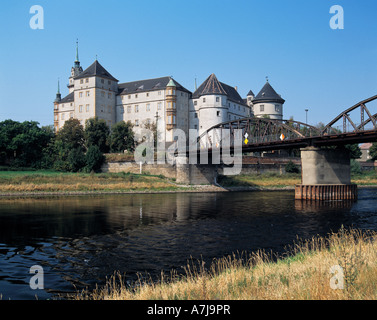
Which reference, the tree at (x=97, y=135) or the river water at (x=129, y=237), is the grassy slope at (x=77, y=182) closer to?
the river water at (x=129, y=237)

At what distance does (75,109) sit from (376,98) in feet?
273

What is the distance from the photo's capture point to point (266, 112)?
115625 mm

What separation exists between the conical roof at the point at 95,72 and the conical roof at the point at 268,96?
4604 centimetres

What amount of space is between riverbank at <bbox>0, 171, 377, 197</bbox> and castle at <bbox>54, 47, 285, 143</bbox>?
31.2 m

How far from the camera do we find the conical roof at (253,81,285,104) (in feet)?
380

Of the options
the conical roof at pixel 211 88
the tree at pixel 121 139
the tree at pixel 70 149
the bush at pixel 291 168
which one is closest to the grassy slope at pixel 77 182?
the tree at pixel 70 149

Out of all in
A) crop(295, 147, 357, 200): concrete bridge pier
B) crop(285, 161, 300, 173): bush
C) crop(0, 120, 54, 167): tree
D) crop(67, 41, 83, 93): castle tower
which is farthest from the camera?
crop(67, 41, 83, 93): castle tower

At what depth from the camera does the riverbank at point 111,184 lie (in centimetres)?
5816

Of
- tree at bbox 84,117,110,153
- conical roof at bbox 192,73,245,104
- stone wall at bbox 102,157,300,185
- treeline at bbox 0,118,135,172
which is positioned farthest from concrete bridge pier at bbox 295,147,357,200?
conical roof at bbox 192,73,245,104

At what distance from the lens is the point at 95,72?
4119 inches

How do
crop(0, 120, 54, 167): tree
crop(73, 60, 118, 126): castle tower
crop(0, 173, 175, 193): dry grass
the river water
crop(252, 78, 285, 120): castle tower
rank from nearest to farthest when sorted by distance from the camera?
the river water → crop(0, 173, 175, 193): dry grass → crop(0, 120, 54, 167): tree → crop(73, 60, 118, 126): castle tower → crop(252, 78, 285, 120): castle tower

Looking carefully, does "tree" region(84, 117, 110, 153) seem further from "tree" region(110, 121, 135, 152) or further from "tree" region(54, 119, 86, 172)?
"tree" region(54, 119, 86, 172)
